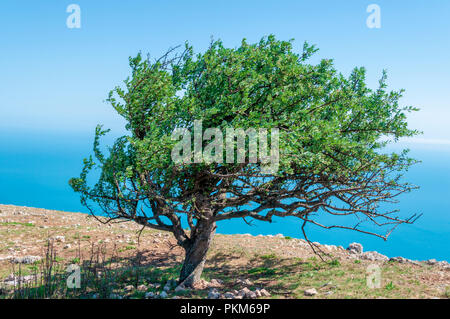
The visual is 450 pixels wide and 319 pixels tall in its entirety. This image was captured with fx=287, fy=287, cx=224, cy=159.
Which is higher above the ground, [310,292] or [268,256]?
[268,256]

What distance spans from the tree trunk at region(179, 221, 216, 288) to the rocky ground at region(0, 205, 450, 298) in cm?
64

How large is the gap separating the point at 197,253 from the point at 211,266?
426 centimetres

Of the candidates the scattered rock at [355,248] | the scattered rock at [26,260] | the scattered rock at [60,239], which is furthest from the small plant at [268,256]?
the scattered rock at [60,239]

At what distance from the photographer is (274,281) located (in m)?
13.5

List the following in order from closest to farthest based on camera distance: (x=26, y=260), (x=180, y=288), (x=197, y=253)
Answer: (x=180, y=288)
(x=197, y=253)
(x=26, y=260)

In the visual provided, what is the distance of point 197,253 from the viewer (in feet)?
42.9

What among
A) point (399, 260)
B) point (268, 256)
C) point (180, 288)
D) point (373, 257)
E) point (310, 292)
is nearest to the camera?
point (310, 292)

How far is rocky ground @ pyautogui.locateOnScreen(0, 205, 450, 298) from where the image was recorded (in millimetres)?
11414

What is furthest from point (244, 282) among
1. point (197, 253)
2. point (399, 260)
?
point (399, 260)

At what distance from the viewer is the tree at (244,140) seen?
9.45 metres

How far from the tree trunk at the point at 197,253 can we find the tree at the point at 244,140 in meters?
0.05

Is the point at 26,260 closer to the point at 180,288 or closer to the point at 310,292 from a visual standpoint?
the point at 180,288

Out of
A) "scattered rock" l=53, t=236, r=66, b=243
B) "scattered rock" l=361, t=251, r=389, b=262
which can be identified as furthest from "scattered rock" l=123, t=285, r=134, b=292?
"scattered rock" l=361, t=251, r=389, b=262
